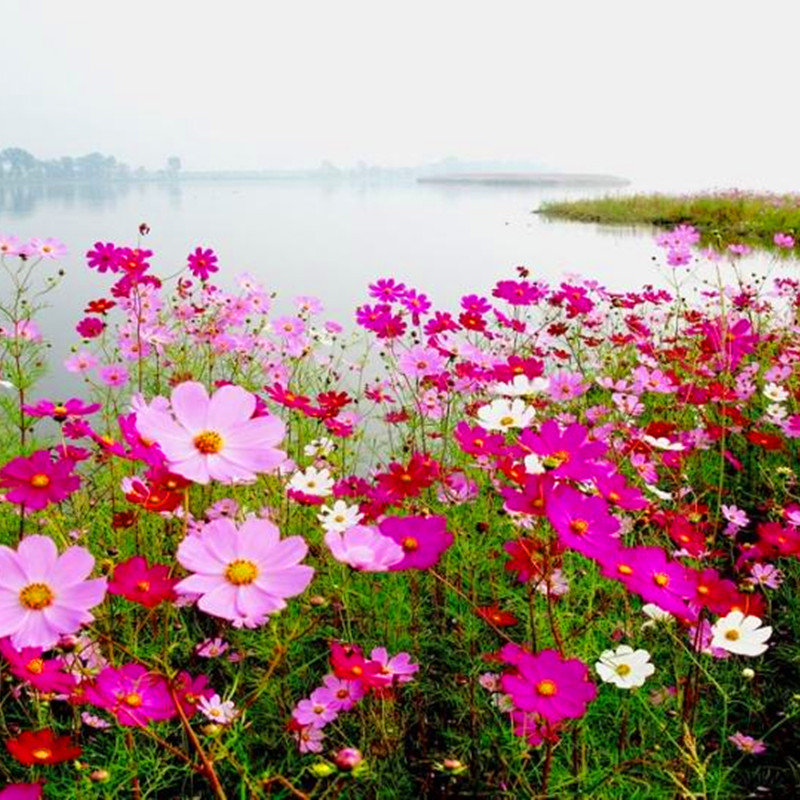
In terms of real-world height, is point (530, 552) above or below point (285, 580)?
below

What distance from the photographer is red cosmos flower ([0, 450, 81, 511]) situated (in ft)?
2.89

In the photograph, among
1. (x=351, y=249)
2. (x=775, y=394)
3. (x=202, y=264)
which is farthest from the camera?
(x=351, y=249)

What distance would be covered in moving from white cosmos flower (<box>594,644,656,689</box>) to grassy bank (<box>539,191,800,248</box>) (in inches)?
357

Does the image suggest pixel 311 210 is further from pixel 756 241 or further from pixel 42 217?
pixel 756 241

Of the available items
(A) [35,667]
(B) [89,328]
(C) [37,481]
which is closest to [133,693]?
(A) [35,667]

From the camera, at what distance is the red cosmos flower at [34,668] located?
0.76 m

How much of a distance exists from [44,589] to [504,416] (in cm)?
56

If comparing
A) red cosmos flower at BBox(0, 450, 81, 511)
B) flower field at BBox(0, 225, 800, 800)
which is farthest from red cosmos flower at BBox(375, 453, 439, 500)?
red cosmos flower at BBox(0, 450, 81, 511)

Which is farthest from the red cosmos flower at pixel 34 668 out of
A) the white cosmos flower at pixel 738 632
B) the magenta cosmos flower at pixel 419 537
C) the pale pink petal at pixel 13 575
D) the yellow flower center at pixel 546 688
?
the white cosmos flower at pixel 738 632

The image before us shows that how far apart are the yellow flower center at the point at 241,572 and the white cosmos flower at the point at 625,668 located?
521 mm

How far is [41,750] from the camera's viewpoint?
0.83 m

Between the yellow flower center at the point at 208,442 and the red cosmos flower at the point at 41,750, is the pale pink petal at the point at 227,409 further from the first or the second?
the red cosmos flower at the point at 41,750

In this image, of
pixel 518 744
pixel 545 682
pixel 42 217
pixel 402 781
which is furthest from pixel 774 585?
pixel 42 217

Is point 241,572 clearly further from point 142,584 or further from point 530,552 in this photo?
point 530,552
